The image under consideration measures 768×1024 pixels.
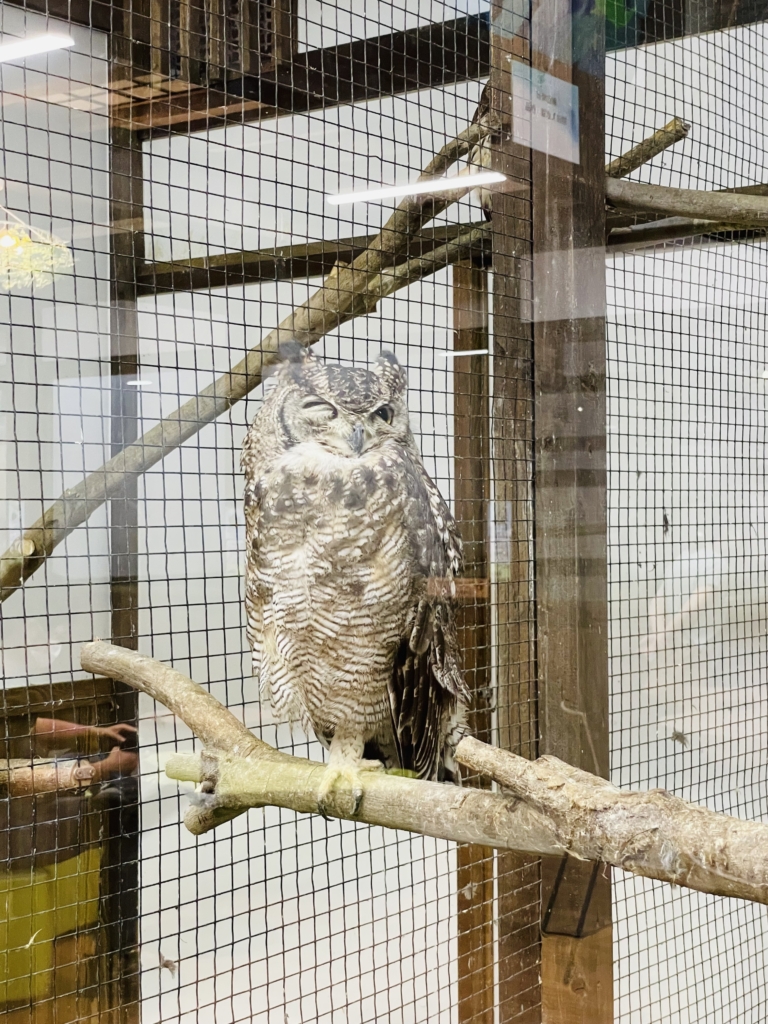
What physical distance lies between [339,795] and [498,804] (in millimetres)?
289

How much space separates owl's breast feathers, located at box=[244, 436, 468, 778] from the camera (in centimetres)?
135

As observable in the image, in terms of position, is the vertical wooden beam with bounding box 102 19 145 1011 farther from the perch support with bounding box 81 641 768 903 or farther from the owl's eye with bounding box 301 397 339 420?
the owl's eye with bounding box 301 397 339 420

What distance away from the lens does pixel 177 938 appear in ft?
4.65

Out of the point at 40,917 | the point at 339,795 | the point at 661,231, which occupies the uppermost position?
the point at 661,231

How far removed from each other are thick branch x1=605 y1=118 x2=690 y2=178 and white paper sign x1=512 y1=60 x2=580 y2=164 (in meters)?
0.08

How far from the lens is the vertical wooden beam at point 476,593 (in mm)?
1632

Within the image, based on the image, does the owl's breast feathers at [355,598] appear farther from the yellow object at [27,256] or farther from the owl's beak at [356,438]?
the yellow object at [27,256]

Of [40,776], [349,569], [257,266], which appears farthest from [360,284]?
[40,776]

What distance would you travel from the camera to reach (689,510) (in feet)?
5.73

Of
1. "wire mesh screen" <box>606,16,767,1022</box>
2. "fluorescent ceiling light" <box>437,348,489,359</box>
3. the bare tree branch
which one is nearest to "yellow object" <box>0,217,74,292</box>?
the bare tree branch

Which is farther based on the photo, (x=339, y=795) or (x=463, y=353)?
(x=463, y=353)

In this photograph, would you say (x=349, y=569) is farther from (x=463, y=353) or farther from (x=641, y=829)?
(x=641, y=829)

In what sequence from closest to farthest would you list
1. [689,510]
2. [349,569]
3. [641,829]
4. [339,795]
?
[641,829] < [339,795] < [349,569] < [689,510]

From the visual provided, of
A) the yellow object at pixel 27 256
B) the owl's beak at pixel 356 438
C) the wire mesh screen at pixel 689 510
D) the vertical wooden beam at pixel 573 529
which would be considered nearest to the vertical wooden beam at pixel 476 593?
the vertical wooden beam at pixel 573 529
